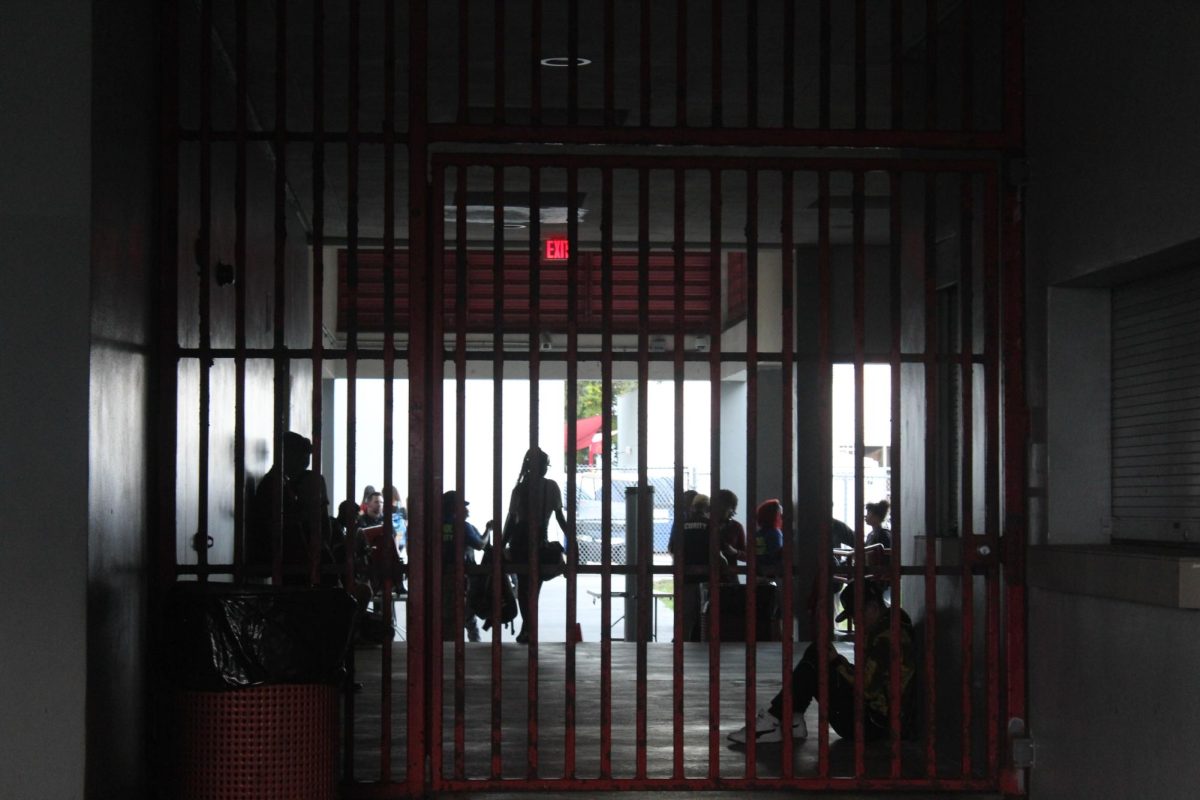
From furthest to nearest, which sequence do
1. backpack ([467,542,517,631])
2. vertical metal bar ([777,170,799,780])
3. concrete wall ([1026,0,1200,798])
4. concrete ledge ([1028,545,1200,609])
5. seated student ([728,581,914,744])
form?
backpack ([467,542,517,631]) → seated student ([728,581,914,744]) → vertical metal bar ([777,170,799,780]) → concrete wall ([1026,0,1200,798]) → concrete ledge ([1028,545,1200,609])

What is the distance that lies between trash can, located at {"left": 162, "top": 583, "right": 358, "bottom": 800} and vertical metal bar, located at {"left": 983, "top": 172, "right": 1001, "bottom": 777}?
2704 mm

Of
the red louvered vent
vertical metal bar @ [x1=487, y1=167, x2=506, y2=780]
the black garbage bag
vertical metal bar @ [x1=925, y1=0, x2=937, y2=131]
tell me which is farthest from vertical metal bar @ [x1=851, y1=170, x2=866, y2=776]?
the red louvered vent

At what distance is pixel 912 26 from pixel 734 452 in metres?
13.0

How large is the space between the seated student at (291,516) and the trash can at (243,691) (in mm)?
731

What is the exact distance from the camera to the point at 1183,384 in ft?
16.4

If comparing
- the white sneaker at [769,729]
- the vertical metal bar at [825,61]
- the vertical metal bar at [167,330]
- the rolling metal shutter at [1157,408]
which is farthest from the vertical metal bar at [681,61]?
the white sneaker at [769,729]

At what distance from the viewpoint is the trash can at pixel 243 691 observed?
504 centimetres

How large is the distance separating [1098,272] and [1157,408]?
21.2 inches

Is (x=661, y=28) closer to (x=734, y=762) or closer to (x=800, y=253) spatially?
(x=734, y=762)

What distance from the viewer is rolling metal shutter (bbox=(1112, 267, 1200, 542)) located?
493cm

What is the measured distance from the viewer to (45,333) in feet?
15.6

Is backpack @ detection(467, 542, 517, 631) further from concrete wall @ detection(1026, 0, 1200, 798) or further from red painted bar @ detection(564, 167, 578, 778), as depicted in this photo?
concrete wall @ detection(1026, 0, 1200, 798)

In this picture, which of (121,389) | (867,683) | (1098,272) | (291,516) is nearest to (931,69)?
(1098,272)

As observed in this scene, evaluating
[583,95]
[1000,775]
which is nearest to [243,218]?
[583,95]
